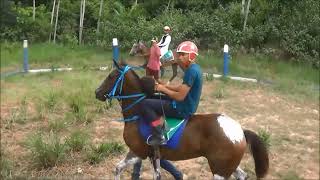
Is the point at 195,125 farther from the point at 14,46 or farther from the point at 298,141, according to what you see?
the point at 14,46

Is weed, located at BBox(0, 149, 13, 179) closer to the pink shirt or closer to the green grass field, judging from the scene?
the green grass field

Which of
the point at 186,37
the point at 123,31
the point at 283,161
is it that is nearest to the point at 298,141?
the point at 283,161

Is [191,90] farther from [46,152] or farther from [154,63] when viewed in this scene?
[154,63]

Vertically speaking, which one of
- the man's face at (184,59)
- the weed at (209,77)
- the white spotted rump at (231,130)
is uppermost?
the man's face at (184,59)

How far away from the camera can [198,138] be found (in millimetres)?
6656

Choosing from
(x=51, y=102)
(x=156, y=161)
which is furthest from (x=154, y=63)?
(x=156, y=161)

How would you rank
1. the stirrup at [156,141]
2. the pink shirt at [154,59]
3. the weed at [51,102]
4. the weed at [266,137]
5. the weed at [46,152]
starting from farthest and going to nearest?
the weed at [51,102] → the pink shirt at [154,59] → the weed at [266,137] → the weed at [46,152] → the stirrup at [156,141]

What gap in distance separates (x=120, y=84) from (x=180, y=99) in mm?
884

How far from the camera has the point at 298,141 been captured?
9.99 meters

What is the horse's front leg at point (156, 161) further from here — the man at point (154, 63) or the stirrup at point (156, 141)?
the man at point (154, 63)

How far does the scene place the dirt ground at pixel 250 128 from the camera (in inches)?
332

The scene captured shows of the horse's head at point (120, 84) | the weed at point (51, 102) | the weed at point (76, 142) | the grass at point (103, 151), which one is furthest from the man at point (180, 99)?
the weed at point (51, 102)

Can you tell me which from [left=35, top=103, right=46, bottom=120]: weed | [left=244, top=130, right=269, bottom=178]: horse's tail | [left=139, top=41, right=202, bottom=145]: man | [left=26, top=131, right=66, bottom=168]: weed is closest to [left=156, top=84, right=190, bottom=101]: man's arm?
→ [left=139, top=41, right=202, bottom=145]: man

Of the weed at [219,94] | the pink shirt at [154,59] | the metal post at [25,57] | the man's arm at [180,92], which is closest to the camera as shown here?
the man's arm at [180,92]
